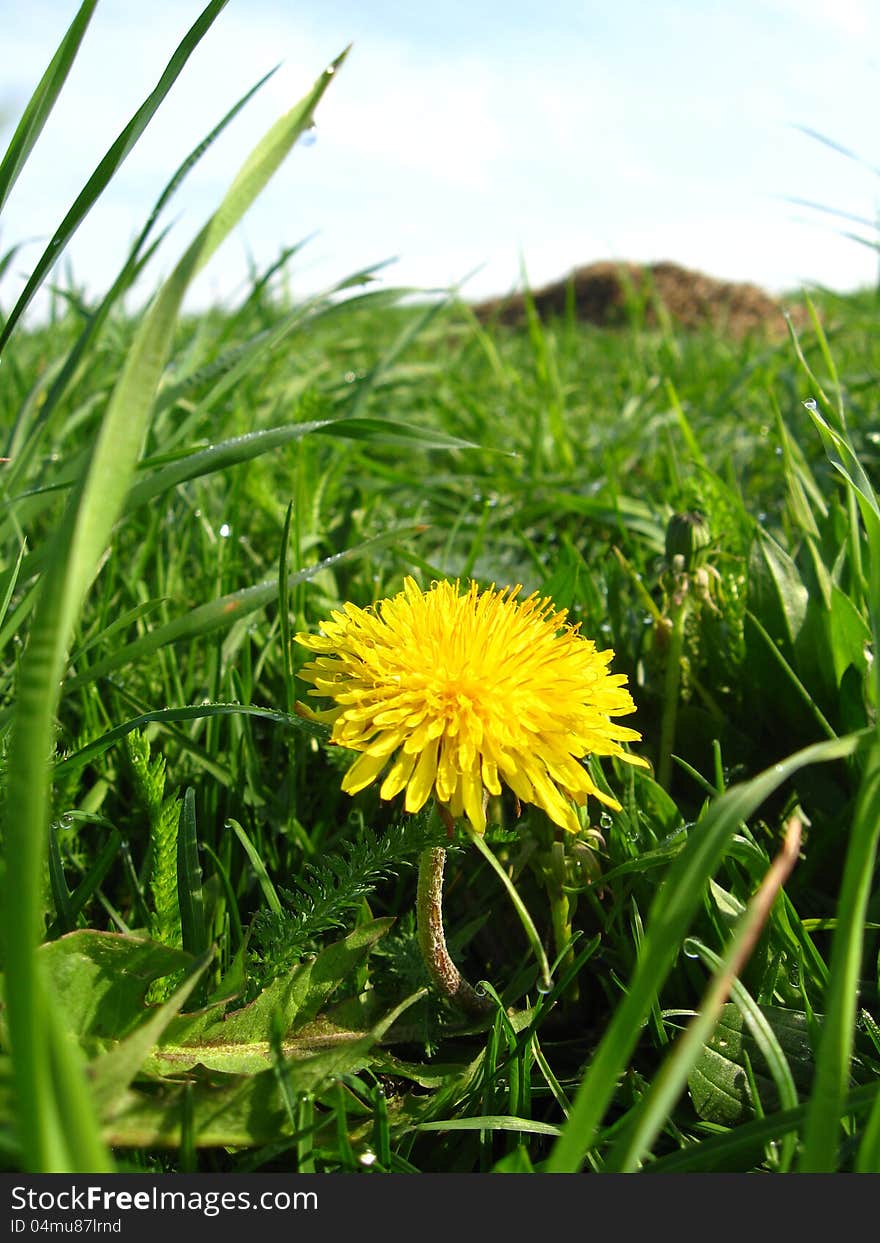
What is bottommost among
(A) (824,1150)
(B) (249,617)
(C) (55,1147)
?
(A) (824,1150)

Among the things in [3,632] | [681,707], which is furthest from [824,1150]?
[3,632]

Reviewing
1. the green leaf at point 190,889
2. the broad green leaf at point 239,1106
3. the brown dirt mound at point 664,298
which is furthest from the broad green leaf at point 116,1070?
the brown dirt mound at point 664,298

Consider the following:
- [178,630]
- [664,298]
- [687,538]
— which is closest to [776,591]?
[687,538]

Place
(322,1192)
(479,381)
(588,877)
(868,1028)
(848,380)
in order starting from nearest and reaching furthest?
(322,1192) → (868,1028) → (588,877) → (848,380) → (479,381)

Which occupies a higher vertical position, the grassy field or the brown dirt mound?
the brown dirt mound

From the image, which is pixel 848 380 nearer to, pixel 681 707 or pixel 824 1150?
pixel 681 707

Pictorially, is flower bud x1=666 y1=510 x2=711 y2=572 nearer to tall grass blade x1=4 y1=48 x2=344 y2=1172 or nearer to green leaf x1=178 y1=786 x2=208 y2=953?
green leaf x1=178 y1=786 x2=208 y2=953

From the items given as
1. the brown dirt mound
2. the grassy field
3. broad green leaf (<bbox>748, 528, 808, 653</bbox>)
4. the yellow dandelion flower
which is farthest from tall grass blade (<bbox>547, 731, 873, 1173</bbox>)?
the brown dirt mound
